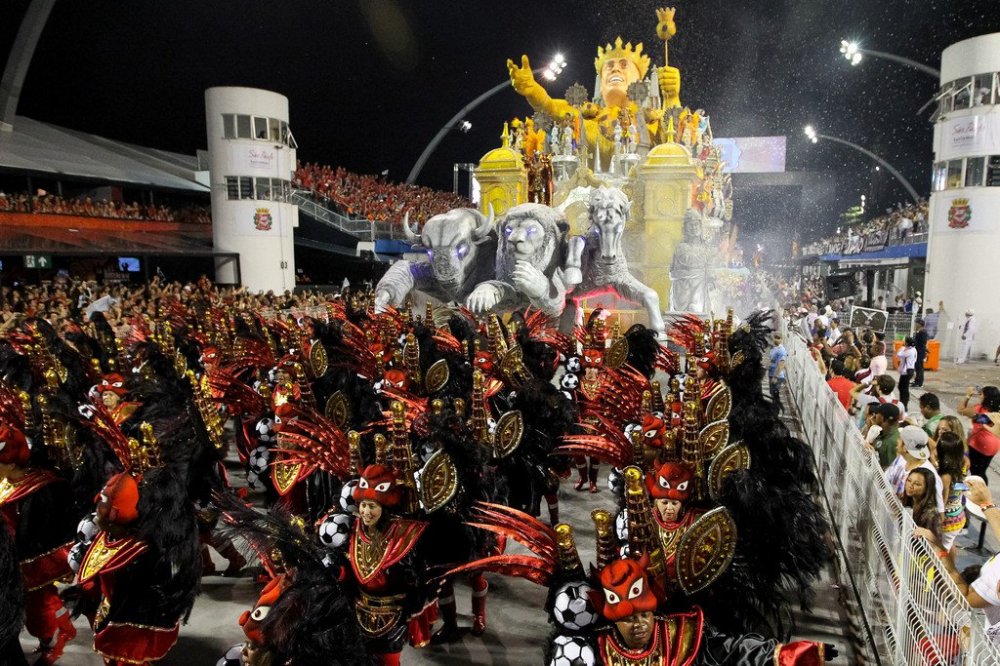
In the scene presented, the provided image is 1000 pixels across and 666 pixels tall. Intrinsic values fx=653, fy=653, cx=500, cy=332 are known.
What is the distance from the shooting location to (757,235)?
151 ft

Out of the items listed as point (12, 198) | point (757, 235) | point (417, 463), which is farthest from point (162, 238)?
point (757, 235)

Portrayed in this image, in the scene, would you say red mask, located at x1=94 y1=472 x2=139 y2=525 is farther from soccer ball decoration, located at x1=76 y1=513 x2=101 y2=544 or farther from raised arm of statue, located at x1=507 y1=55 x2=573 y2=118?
raised arm of statue, located at x1=507 y1=55 x2=573 y2=118

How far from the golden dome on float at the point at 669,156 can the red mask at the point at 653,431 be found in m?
11.5

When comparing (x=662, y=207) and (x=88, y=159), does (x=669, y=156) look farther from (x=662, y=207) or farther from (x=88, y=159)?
(x=88, y=159)

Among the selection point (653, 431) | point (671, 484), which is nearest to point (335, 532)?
point (671, 484)

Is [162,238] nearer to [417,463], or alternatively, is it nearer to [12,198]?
[12,198]

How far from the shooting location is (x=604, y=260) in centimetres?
1243

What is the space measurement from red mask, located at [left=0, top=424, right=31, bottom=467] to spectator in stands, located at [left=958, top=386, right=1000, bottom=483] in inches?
283

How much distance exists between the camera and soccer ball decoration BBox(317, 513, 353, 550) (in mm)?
3348

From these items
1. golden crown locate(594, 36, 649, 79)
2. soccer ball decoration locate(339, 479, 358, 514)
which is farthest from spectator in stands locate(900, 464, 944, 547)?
golden crown locate(594, 36, 649, 79)

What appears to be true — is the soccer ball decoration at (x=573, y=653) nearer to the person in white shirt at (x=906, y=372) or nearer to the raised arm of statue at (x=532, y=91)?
the person in white shirt at (x=906, y=372)

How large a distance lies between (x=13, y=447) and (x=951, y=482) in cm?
589

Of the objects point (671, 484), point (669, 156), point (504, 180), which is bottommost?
point (671, 484)

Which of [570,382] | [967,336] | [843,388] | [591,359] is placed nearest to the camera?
→ [570,382]
